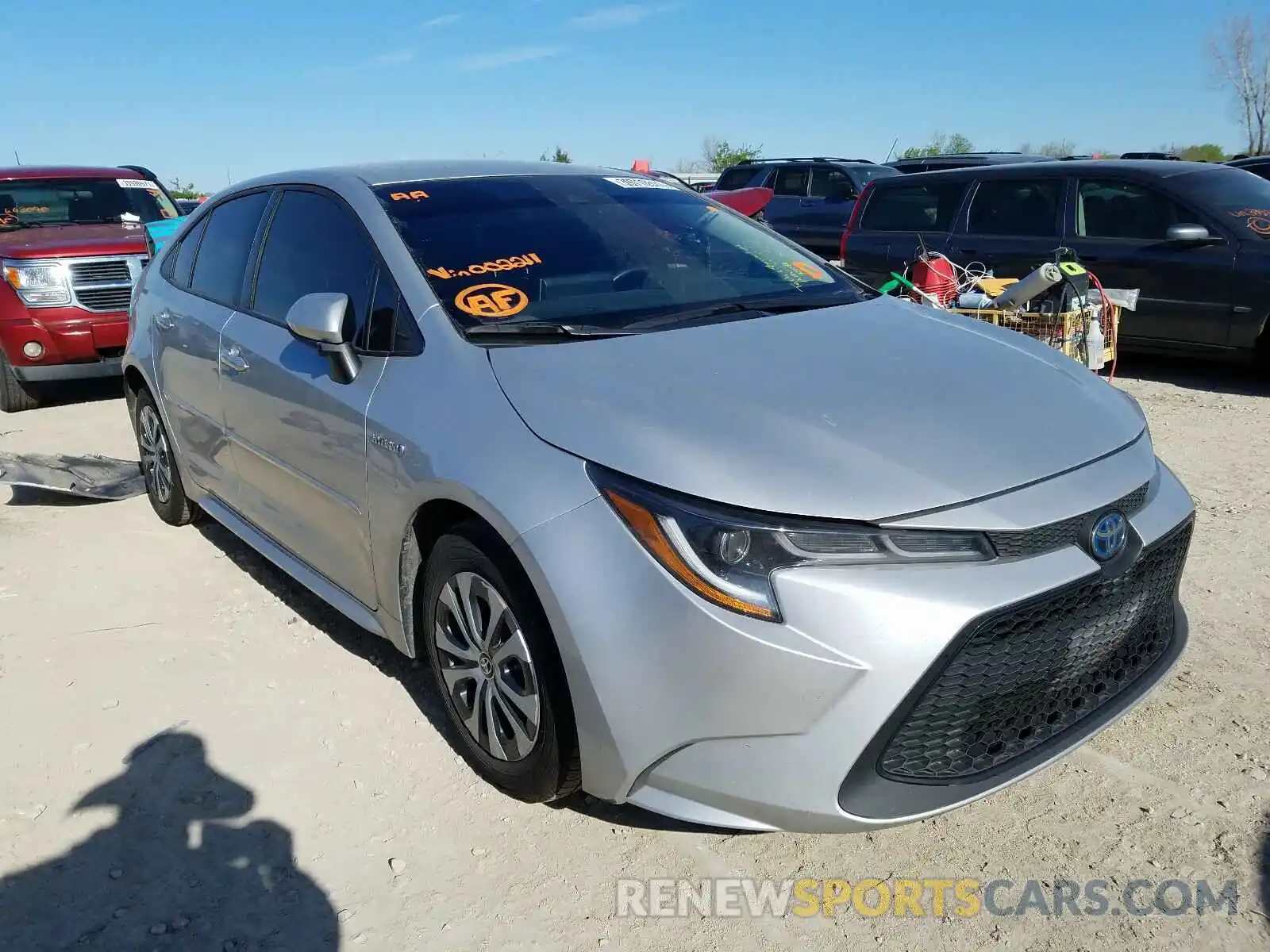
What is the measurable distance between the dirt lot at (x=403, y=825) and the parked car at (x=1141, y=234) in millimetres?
3755

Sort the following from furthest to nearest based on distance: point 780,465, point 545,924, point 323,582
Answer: point 323,582 < point 545,924 < point 780,465

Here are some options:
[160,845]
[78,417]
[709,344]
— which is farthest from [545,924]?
[78,417]

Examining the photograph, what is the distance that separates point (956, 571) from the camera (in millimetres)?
2014

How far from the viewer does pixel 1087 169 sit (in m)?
7.59

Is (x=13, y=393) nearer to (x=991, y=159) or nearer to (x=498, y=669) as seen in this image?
(x=498, y=669)

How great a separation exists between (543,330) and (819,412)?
852 mm

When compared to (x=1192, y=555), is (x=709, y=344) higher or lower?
higher

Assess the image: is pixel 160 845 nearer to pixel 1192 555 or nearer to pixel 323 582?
pixel 323 582

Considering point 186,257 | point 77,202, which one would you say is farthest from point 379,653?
point 77,202

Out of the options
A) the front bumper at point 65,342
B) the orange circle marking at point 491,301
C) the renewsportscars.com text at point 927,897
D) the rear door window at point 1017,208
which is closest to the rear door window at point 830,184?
the rear door window at point 1017,208

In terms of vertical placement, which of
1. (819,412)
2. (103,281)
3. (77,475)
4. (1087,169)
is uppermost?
(1087,169)

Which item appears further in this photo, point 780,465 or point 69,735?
point 69,735

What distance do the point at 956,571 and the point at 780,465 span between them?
41 centimetres

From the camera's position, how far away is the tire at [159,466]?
15.3ft
